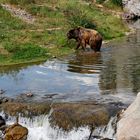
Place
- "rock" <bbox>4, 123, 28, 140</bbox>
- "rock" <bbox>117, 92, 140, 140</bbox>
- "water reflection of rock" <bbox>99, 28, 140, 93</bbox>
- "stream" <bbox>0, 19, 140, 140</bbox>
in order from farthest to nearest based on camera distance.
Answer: "water reflection of rock" <bbox>99, 28, 140, 93</bbox>
"stream" <bbox>0, 19, 140, 140</bbox>
"rock" <bbox>4, 123, 28, 140</bbox>
"rock" <bbox>117, 92, 140, 140</bbox>

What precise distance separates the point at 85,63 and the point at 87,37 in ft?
17.0

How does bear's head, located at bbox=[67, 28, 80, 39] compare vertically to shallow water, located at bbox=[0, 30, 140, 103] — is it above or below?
above

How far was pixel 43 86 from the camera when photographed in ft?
70.4

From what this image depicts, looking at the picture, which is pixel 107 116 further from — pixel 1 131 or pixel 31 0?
pixel 31 0

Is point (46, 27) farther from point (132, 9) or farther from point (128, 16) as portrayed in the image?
point (132, 9)

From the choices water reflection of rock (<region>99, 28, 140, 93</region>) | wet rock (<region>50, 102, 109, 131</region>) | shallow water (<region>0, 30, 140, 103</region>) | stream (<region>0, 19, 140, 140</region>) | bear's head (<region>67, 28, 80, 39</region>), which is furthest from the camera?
bear's head (<region>67, 28, 80, 39</region>)

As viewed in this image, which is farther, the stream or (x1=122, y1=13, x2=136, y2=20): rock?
(x1=122, y1=13, x2=136, y2=20): rock

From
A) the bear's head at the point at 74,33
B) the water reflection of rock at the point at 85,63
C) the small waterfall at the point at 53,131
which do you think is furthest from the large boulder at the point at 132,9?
the small waterfall at the point at 53,131

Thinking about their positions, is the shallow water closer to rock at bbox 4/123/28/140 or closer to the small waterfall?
the small waterfall

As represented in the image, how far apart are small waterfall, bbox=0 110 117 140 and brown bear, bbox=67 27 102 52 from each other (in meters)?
11.8

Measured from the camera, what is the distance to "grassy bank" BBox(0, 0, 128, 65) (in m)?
29.8

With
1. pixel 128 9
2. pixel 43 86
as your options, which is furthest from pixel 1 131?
pixel 128 9

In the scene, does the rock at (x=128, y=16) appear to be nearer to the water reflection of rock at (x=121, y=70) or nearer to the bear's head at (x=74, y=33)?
the water reflection of rock at (x=121, y=70)

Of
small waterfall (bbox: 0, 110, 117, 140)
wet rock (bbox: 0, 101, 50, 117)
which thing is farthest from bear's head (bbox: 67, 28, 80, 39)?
small waterfall (bbox: 0, 110, 117, 140)
